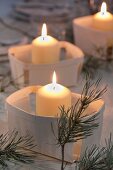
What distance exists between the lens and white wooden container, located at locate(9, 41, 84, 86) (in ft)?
2.69

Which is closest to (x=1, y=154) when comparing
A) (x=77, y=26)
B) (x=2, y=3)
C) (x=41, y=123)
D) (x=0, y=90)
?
(x=41, y=123)

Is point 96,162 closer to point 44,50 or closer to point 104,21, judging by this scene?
point 44,50

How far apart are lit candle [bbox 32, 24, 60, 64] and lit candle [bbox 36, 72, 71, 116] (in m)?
0.21

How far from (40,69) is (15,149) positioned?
27cm

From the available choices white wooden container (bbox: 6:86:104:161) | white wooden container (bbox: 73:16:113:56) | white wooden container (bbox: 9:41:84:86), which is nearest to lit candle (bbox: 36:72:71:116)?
white wooden container (bbox: 6:86:104:161)

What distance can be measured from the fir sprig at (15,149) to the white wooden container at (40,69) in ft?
0.65

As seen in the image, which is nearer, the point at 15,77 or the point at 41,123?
the point at 41,123

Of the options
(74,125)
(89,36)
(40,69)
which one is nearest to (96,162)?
(74,125)

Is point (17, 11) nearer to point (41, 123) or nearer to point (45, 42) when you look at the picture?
point (45, 42)

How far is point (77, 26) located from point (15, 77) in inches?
8.6

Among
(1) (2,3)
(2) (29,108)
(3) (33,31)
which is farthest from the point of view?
(1) (2,3)

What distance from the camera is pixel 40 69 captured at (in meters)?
0.82

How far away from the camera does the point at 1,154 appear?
0.58m

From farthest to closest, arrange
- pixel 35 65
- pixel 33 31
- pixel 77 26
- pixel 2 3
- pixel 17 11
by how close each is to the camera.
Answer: pixel 2 3 < pixel 17 11 < pixel 33 31 < pixel 77 26 < pixel 35 65
